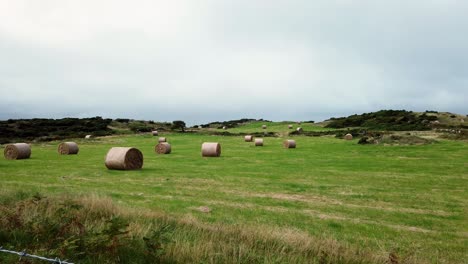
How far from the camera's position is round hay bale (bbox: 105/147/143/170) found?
24094mm

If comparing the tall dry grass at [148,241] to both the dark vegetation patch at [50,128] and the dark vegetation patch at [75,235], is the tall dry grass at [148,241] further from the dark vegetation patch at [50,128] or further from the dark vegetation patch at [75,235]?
the dark vegetation patch at [50,128]

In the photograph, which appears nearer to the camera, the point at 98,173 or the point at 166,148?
the point at 98,173

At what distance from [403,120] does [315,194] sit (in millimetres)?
64893

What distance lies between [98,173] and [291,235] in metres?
16.8

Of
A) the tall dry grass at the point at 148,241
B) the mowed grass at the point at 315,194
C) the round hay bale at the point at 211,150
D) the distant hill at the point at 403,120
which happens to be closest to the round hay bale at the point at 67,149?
the mowed grass at the point at 315,194

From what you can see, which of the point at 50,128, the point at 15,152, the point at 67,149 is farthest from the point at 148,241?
the point at 50,128

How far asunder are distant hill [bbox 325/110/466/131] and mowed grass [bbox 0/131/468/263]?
39.3m

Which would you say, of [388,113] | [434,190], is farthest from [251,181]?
[388,113]

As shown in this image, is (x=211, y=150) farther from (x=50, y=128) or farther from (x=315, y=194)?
(x=50, y=128)

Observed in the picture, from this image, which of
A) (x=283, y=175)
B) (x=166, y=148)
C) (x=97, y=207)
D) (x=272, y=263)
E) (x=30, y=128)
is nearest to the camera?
(x=272, y=263)

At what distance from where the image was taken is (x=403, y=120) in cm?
7412

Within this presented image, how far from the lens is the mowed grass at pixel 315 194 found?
10766mm

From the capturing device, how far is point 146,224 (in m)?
9.02

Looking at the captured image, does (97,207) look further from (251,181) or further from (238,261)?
(251,181)
